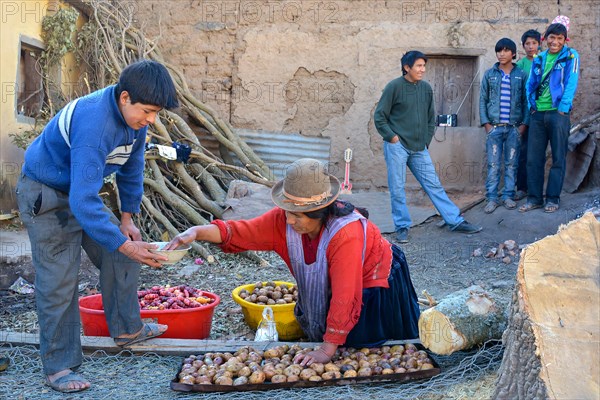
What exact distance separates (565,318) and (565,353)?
14 centimetres

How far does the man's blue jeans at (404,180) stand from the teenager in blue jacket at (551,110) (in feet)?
2.58

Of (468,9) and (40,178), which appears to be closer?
(40,178)

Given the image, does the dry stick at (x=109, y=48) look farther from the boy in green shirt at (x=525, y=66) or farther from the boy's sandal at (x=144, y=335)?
the boy's sandal at (x=144, y=335)

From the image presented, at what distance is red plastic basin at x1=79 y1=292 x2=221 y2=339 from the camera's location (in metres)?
3.95

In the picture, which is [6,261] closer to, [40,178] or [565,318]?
[40,178]

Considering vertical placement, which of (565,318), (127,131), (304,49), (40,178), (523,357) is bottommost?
(523,357)

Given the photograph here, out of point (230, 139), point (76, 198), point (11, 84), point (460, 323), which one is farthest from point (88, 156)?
point (230, 139)

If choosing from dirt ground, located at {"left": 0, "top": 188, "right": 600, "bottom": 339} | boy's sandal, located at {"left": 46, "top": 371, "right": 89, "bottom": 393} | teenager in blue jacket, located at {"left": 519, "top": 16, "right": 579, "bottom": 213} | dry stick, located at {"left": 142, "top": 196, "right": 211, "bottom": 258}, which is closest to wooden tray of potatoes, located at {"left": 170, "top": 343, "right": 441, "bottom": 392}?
boy's sandal, located at {"left": 46, "top": 371, "right": 89, "bottom": 393}

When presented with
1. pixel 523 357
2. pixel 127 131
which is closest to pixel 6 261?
pixel 127 131

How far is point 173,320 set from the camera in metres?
4.00

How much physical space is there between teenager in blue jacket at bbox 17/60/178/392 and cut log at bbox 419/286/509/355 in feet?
4.58

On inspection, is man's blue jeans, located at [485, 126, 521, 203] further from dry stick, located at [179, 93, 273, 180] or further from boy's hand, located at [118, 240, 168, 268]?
boy's hand, located at [118, 240, 168, 268]

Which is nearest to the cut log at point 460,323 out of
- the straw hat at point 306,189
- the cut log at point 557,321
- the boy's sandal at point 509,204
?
the cut log at point 557,321

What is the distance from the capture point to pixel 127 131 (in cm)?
330
